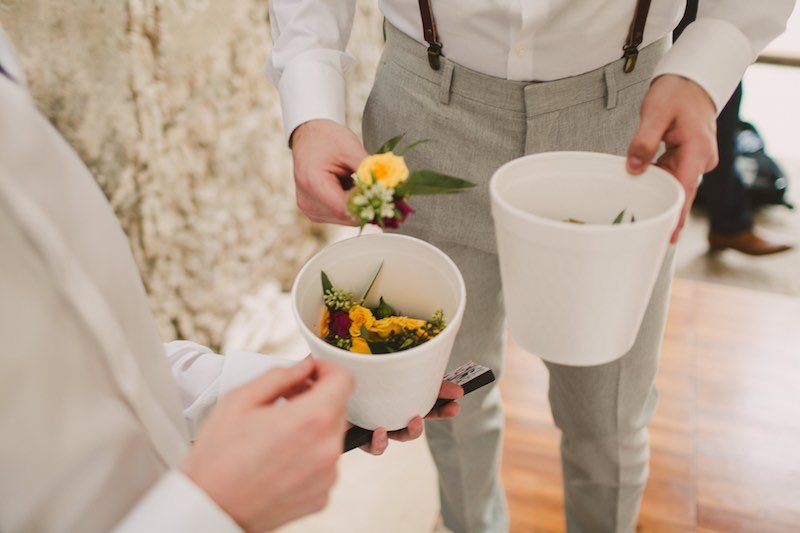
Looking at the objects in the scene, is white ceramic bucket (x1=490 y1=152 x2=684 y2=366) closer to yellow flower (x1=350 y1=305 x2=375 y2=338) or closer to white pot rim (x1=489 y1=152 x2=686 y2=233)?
white pot rim (x1=489 y1=152 x2=686 y2=233)

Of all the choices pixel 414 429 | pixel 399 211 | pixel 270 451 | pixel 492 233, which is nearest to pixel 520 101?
pixel 492 233

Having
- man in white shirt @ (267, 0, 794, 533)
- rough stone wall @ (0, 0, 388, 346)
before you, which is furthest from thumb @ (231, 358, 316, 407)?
rough stone wall @ (0, 0, 388, 346)

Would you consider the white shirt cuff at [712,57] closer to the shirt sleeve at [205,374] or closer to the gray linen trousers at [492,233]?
the gray linen trousers at [492,233]

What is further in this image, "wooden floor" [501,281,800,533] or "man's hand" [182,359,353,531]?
"wooden floor" [501,281,800,533]

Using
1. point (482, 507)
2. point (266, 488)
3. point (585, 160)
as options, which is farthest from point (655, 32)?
point (482, 507)

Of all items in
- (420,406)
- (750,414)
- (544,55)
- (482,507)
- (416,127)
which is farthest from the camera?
(750,414)

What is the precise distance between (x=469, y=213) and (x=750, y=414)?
1158 millimetres

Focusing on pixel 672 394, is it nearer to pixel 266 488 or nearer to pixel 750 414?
pixel 750 414

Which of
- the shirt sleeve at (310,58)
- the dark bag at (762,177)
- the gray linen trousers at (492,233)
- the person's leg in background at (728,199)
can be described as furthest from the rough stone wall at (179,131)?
the dark bag at (762,177)

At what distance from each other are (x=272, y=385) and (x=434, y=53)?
21.4 inches

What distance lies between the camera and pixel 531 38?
75 centimetres

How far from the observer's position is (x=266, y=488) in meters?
0.42

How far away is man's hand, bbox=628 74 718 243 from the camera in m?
0.64

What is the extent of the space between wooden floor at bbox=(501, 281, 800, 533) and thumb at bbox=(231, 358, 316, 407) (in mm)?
1093
